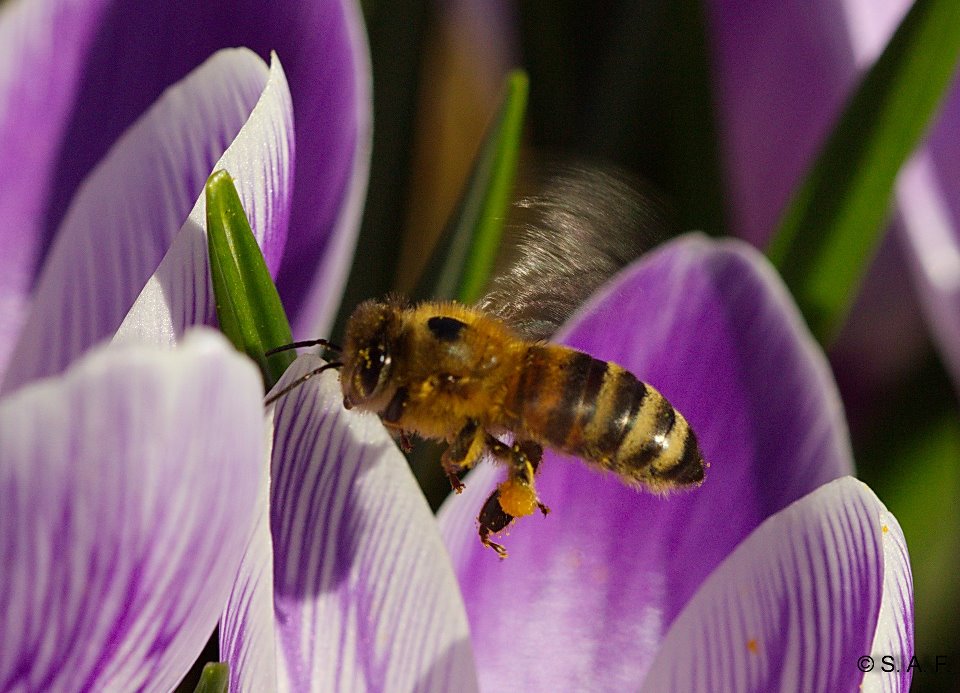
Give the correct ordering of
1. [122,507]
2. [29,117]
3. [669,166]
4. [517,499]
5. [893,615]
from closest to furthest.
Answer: [122,507], [893,615], [517,499], [29,117], [669,166]

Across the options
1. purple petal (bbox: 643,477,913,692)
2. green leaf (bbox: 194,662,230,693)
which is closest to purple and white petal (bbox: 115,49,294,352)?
green leaf (bbox: 194,662,230,693)

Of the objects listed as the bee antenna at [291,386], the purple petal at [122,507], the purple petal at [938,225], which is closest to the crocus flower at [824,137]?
the purple petal at [938,225]

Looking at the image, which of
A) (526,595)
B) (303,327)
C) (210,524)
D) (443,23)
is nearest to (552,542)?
(526,595)

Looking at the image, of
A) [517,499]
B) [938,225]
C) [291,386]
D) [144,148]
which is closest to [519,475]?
[517,499]

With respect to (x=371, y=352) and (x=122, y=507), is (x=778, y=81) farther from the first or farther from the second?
(x=122, y=507)

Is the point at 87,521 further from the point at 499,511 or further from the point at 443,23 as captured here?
the point at 443,23
